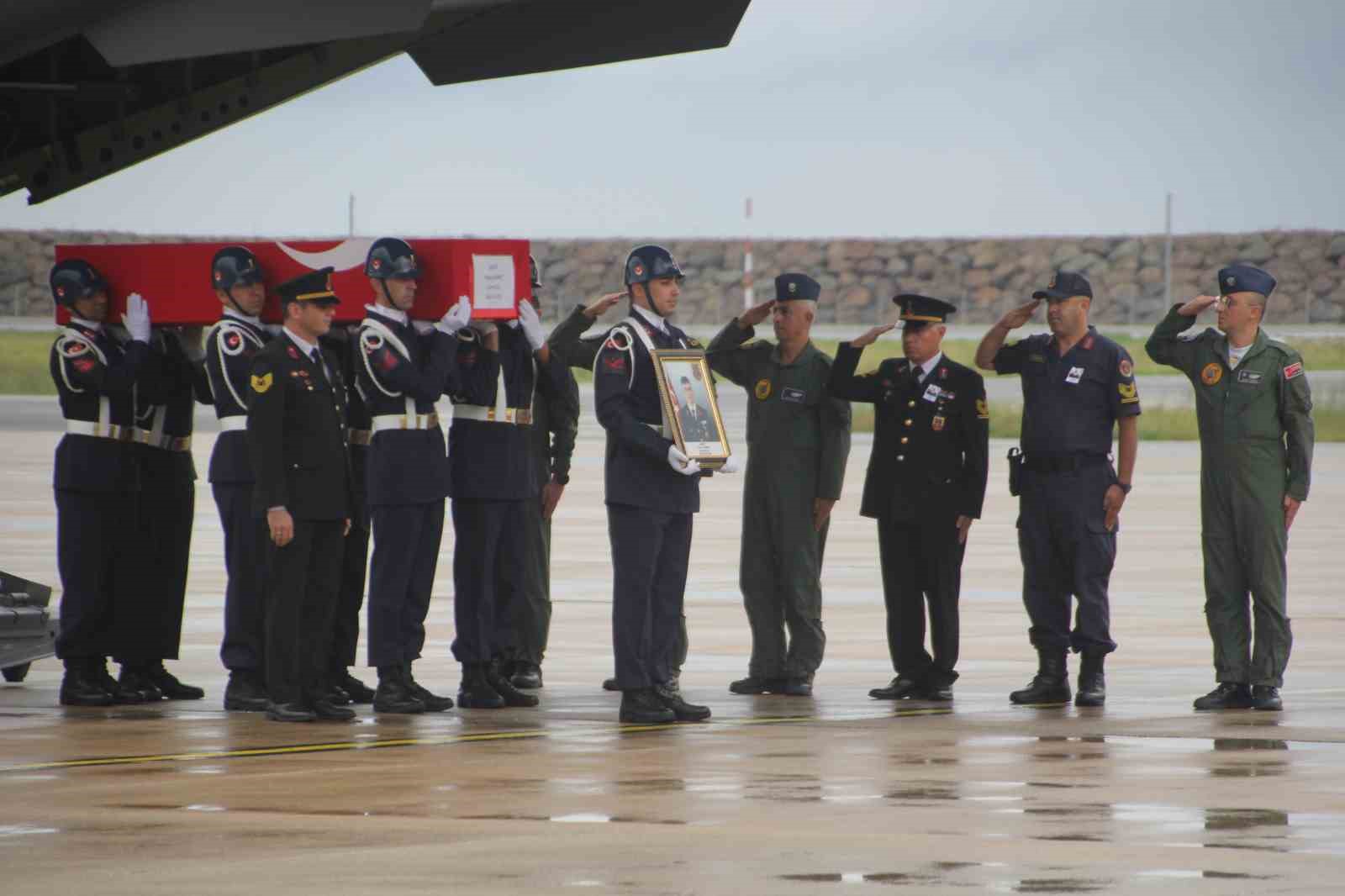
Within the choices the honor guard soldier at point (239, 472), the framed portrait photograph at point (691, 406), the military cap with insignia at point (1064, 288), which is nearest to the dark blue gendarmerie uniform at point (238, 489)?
the honor guard soldier at point (239, 472)

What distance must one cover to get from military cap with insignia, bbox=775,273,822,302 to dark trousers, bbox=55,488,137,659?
8.96ft

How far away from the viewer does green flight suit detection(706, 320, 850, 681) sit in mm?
9555

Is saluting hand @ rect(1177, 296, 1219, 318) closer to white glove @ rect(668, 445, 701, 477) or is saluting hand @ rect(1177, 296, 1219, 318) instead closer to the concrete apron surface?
the concrete apron surface

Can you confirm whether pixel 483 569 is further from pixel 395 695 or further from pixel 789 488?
pixel 789 488

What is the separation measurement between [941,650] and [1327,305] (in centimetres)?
5264

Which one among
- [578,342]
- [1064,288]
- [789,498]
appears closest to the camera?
[1064,288]

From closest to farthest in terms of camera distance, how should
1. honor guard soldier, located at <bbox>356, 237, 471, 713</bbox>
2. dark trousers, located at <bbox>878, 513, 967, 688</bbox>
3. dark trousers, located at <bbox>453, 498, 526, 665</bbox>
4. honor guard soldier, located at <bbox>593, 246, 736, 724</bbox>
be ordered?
honor guard soldier, located at <bbox>593, 246, 736, 724</bbox>
honor guard soldier, located at <bbox>356, 237, 471, 713</bbox>
dark trousers, located at <bbox>453, 498, 526, 665</bbox>
dark trousers, located at <bbox>878, 513, 967, 688</bbox>

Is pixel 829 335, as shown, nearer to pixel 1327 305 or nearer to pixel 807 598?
pixel 1327 305

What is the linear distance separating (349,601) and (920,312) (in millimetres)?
2562

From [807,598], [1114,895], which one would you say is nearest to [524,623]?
[807,598]

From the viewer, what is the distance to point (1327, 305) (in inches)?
2340

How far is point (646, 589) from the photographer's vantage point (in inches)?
340

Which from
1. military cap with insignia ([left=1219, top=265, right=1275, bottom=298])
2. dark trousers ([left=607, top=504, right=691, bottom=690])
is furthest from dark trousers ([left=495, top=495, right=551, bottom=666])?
military cap with insignia ([left=1219, top=265, right=1275, bottom=298])

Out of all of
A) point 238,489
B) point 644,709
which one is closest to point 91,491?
point 238,489
